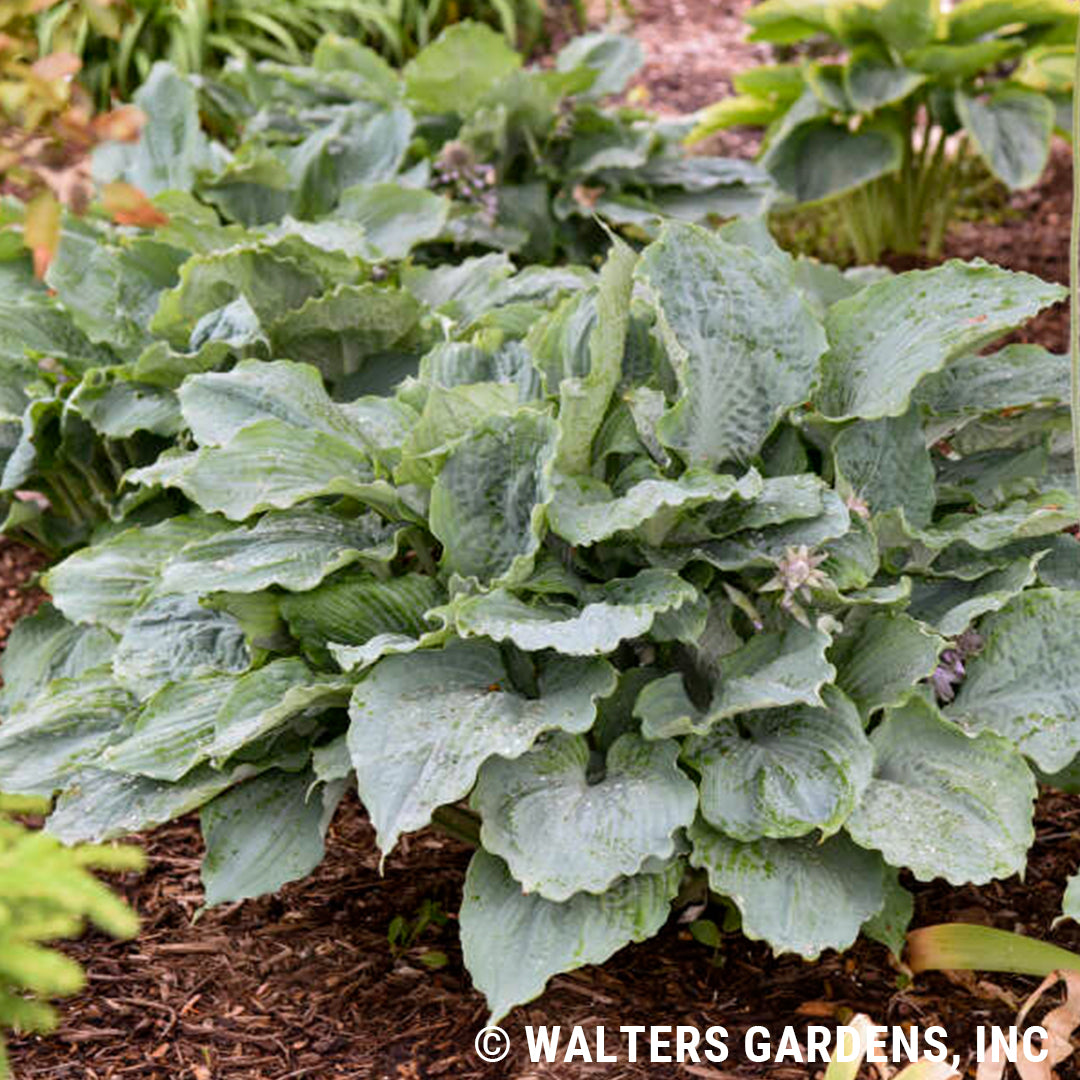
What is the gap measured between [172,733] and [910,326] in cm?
→ 142

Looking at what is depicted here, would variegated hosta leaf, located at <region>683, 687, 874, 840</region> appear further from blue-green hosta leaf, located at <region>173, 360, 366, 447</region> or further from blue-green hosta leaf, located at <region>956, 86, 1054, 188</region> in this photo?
blue-green hosta leaf, located at <region>956, 86, 1054, 188</region>

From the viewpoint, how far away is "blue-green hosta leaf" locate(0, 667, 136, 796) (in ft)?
8.68

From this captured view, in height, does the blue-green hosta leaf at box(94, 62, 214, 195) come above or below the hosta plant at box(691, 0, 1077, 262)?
above

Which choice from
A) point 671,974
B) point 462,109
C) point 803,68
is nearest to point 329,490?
point 671,974

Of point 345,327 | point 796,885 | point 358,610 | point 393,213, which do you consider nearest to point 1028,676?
point 796,885

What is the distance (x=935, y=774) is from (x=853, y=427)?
634 millimetres

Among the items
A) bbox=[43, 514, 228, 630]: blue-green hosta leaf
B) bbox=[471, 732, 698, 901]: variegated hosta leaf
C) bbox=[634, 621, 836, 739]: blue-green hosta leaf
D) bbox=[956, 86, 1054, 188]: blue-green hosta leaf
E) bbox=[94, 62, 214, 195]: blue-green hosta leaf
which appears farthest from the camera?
bbox=[956, 86, 1054, 188]: blue-green hosta leaf

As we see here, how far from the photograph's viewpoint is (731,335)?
107 inches

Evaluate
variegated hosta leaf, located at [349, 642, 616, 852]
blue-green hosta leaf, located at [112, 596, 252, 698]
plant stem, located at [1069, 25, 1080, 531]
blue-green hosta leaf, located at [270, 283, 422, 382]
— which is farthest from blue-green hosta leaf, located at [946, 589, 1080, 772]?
blue-green hosta leaf, located at [270, 283, 422, 382]

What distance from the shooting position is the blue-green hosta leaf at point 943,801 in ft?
7.34

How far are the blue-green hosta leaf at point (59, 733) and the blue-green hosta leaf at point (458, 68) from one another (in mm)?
2503

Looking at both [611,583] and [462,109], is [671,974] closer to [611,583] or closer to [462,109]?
[611,583]

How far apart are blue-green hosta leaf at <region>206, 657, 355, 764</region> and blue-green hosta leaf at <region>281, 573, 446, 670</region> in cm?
6

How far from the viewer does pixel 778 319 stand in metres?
2.73
